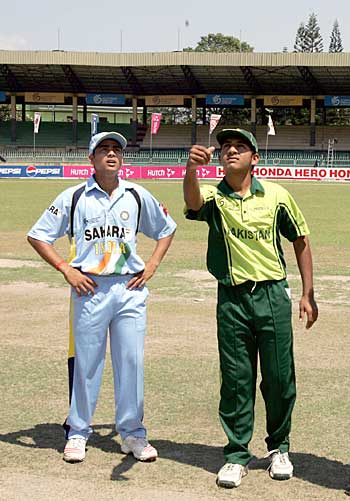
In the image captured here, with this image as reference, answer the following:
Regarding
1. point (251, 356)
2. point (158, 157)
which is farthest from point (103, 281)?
point (158, 157)

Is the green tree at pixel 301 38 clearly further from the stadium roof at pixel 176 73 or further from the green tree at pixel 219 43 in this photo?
the stadium roof at pixel 176 73

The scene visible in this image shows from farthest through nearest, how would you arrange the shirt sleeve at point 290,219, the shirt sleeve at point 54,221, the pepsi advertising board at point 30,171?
1. the pepsi advertising board at point 30,171
2. the shirt sleeve at point 54,221
3. the shirt sleeve at point 290,219

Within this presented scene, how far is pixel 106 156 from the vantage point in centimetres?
534

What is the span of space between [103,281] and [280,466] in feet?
5.27

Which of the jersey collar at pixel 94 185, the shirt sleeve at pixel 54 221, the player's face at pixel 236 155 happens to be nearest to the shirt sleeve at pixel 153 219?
the jersey collar at pixel 94 185

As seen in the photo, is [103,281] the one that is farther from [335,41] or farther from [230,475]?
[335,41]

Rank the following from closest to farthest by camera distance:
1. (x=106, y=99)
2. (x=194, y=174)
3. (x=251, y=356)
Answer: (x=194, y=174) → (x=251, y=356) → (x=106, y=99)

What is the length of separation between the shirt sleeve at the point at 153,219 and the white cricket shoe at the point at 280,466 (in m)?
1.63

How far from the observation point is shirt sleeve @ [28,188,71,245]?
17.8 ft

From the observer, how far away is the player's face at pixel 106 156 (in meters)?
5.34

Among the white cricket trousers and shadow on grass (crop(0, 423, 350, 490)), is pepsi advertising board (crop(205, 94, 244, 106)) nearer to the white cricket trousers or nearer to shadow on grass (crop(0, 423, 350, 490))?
shadow on grass (crop(0, 423, 350, 490))

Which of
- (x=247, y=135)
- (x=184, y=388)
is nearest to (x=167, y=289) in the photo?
(x=184, y=388)

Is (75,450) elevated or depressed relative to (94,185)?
depressed

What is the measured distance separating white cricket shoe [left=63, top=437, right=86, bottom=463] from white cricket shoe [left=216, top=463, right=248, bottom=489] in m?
0.93
